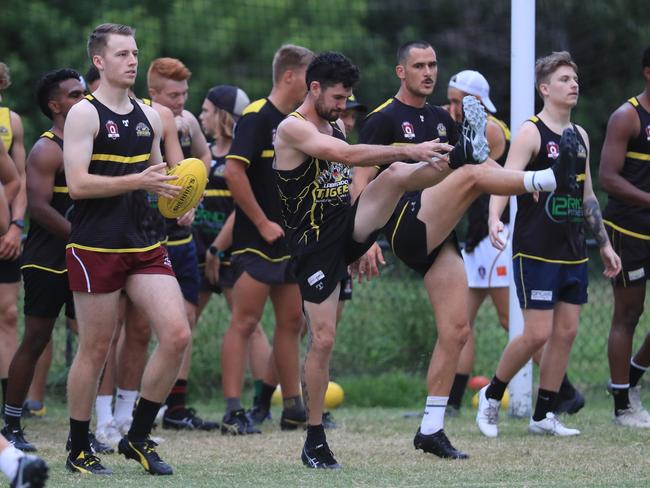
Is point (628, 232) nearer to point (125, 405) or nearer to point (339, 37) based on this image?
point (125, 405)

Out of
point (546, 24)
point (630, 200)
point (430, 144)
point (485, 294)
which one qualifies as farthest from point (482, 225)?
point (546, 24)

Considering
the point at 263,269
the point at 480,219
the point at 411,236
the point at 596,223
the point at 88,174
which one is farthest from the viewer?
the point at 480,219

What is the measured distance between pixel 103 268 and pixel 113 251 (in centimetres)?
9

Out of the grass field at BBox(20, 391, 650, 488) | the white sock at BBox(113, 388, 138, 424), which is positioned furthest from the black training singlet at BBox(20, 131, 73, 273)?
the grass field at BBox(20, 391, 650, 488)

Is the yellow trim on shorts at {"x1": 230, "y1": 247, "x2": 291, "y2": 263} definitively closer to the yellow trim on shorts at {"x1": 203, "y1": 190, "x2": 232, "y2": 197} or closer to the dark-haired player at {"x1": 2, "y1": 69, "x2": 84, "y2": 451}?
the yellow trim on shorts at {"x1": 203, "y1": 190, "x2": 232, "y2": 197}

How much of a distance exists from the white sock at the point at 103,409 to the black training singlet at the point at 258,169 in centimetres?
130

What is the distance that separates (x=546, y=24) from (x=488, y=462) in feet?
43.4

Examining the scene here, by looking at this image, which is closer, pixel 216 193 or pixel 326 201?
pixel 326 201

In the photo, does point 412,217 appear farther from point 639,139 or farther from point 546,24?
point 546,24

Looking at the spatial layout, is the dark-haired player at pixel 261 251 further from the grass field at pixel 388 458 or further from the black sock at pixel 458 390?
the black sock at pixel 458 390

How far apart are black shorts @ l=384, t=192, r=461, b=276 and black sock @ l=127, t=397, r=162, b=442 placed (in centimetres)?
152

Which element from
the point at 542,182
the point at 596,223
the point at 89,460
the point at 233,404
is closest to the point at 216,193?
the point at 233,404

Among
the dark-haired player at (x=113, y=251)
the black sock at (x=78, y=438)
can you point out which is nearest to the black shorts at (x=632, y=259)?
the dark-haired player at (x=113, y=251)

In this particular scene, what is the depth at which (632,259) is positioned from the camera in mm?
7859
